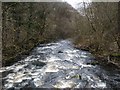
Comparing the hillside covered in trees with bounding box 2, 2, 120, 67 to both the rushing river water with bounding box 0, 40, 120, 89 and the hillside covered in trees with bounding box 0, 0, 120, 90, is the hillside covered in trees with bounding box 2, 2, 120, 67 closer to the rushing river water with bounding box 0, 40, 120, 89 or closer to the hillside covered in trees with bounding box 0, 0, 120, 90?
the hillside covered in trees with bounding box 0, 0, 120, 90

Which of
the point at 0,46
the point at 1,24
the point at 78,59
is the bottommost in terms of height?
the point at 78,59

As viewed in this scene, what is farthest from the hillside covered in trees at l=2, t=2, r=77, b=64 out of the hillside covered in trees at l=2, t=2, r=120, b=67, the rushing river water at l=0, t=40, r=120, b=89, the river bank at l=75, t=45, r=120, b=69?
the river bank at l=75, t=45, r=120, b=69

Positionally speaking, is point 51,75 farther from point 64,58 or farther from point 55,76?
point 64,58

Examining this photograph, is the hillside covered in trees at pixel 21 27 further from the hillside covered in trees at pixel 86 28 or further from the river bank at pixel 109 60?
the river bank at pixel 109 60

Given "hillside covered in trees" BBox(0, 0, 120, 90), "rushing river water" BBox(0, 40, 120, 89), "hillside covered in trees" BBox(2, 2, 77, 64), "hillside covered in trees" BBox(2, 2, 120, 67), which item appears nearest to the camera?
"rushing river water" BBox(0, 40, 120, 89)

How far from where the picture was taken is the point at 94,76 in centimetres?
1167

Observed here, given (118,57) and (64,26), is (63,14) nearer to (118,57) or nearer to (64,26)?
(64,26)

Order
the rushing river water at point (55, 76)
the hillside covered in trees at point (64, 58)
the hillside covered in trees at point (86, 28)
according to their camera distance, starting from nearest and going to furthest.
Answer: the rushing river water at point (55, 76) → the hillside covered in trees at point (64, 58) → the hillside covered in trees at point (86, 28)

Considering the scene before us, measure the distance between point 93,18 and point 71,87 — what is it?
12.0 m

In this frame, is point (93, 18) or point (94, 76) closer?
point (94, 76)

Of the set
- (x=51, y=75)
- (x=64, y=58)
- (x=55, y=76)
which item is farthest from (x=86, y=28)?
(x=55, y=76)

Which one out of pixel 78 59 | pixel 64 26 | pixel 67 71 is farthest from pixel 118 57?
pixel 64 26

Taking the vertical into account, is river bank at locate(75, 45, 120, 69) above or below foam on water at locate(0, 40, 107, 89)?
above

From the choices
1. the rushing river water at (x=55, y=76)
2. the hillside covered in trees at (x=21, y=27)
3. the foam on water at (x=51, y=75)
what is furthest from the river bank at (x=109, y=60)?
the hillside covered in trees at (x=21, y=27)
